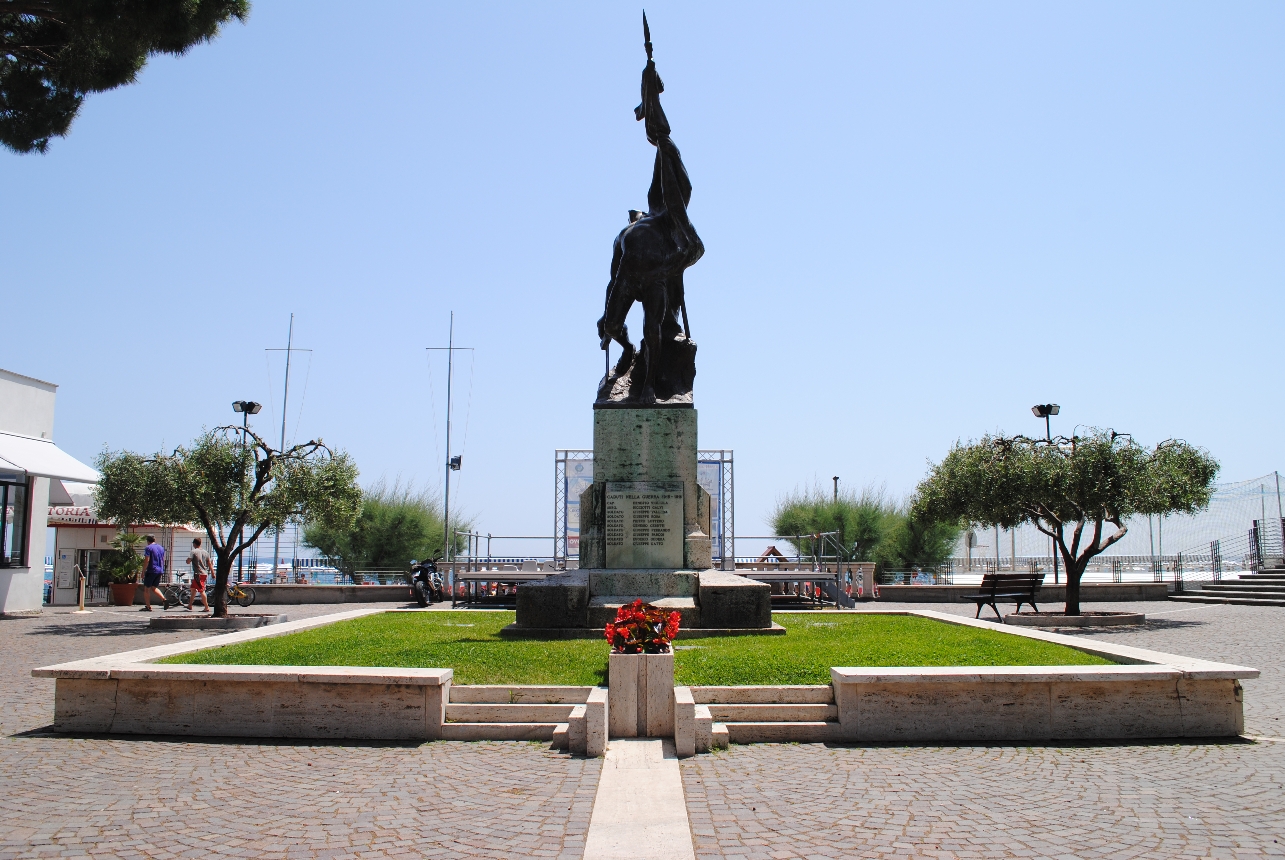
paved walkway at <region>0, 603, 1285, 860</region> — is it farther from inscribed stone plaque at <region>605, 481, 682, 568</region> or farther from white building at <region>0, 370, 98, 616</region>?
white building at <region>0, 370, 98, 616</region>

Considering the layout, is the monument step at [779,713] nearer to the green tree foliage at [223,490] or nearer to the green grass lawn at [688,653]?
the green grass lawn at [688,653]

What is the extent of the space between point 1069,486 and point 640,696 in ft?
44.0

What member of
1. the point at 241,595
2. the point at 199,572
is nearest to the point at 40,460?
the point at 199,572

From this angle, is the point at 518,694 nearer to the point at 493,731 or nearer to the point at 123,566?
the point at 493,731

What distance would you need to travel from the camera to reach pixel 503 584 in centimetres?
2288

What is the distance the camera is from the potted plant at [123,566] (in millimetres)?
23500

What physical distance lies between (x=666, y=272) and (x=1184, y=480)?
12.2m

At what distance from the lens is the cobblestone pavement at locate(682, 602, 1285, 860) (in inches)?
178

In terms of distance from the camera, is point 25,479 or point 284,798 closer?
point 284,798

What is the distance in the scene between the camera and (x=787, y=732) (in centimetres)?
682

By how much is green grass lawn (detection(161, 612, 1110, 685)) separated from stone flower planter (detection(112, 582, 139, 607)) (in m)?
15.4

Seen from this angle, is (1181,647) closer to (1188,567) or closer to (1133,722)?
A: (1133,722)

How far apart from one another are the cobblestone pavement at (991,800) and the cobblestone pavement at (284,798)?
875 mm

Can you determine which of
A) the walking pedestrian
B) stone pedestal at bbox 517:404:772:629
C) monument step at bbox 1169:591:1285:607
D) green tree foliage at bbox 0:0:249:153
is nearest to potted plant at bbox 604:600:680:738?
stone pedestal at bbox 517:404:772:629
